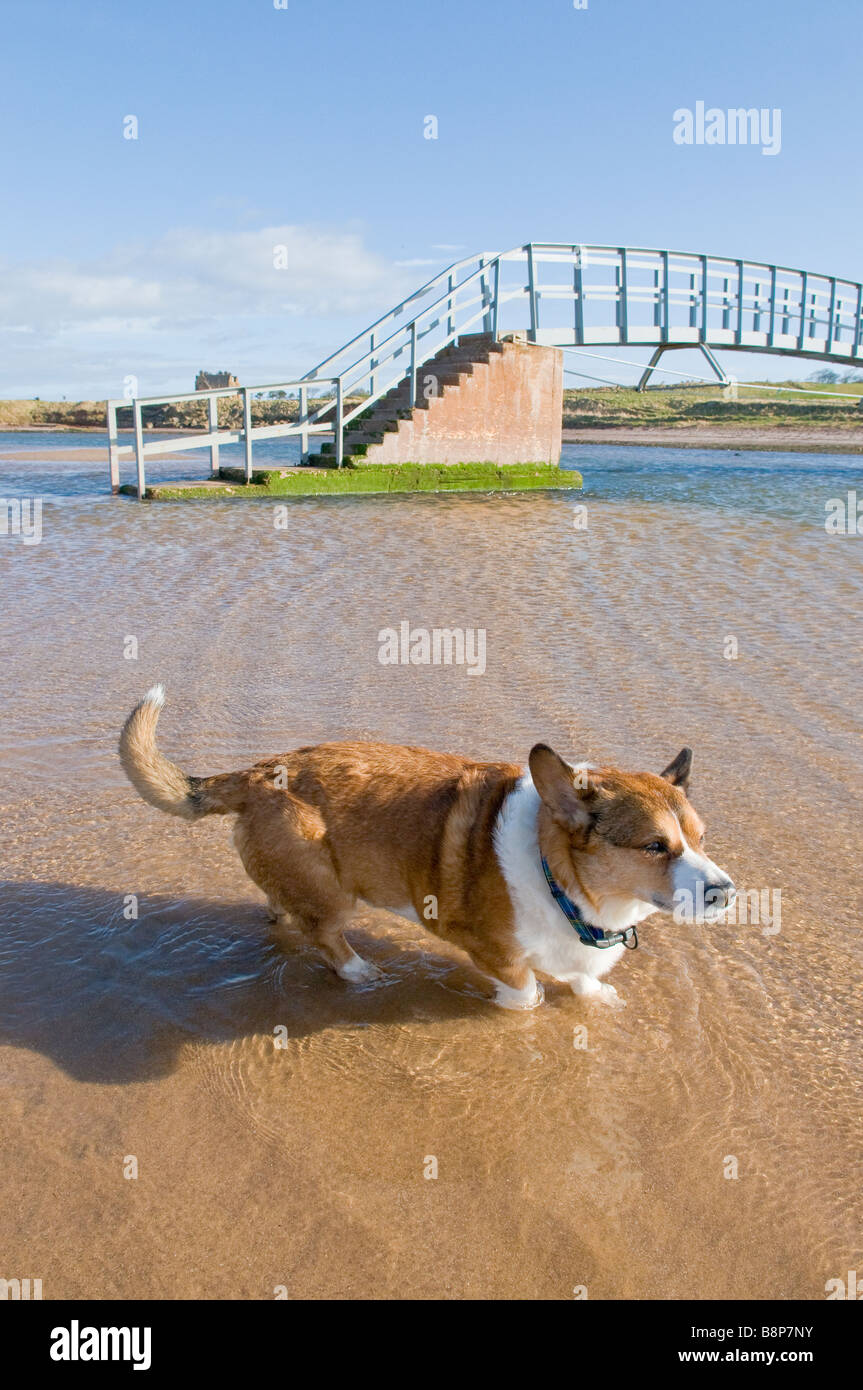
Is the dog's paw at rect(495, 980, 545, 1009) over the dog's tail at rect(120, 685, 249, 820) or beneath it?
beneath

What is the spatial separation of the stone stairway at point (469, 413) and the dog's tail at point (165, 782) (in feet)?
53.8

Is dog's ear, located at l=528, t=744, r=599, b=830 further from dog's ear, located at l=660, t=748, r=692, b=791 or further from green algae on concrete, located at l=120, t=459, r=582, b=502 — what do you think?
green algae on concrete, located at l=120, t=459, r=582, b=502

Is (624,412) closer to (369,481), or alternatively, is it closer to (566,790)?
(369,481)

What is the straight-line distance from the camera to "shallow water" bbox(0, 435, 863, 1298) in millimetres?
2688

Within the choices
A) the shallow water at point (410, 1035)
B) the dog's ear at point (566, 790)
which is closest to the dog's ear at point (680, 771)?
the dog's ear at point (566, 790)

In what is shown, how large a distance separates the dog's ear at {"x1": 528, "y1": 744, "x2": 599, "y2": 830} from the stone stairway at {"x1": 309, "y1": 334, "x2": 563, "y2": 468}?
17086mm

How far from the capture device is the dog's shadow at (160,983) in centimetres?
350

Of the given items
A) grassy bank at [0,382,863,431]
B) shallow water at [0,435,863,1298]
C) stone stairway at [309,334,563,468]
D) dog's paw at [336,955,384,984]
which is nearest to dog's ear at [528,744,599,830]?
shallow water at [0,435,863,1298]

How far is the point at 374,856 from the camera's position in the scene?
145 inches

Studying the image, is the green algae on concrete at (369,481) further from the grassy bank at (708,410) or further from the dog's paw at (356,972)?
the grassy bank at (708,410)

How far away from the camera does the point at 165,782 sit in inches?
153

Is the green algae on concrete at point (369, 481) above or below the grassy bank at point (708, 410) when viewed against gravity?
below

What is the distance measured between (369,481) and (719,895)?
17335 millimetres

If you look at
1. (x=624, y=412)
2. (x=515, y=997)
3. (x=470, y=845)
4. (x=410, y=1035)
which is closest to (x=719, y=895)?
(x=470, y=845)
